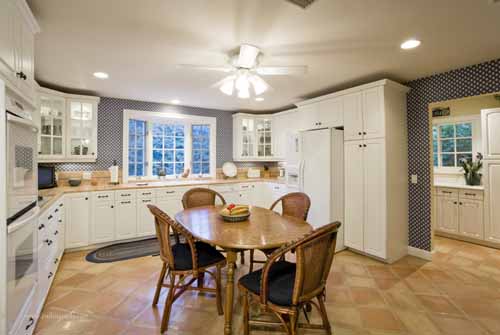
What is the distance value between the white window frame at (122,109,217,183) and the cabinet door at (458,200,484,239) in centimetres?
434

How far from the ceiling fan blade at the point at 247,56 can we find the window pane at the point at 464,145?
4.32 m

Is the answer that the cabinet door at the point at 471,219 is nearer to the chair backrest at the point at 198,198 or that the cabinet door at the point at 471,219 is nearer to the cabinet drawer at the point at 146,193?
the chair backrest at the point at 198,198

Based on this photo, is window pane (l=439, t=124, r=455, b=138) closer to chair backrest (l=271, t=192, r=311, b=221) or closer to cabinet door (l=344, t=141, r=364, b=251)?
cabinet door (l=344, t=141, r=364, b=251)

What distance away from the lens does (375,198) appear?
3160mm

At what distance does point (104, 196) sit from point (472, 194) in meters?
5.54

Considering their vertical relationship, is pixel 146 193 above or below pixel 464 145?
below

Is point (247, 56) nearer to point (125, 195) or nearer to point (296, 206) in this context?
point (296, 206)

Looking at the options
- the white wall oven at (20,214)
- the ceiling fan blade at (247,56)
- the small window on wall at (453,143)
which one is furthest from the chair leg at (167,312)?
the small window on wall at (453,143)

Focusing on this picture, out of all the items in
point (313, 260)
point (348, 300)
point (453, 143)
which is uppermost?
point (453, 143)

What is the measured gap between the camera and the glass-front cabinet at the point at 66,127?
346cm

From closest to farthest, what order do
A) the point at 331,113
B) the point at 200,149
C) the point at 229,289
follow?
the point at 229,289
the point at 331,113
the point at 200,149

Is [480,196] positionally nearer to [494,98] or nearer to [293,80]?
[494,98]

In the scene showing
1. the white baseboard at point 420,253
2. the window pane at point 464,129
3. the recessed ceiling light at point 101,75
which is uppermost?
the recessed ceiling light at point 101,75

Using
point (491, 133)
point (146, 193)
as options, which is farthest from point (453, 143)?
point (146, 193)
